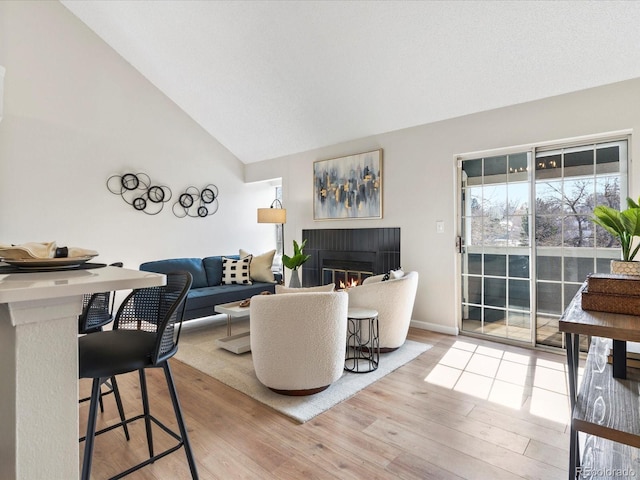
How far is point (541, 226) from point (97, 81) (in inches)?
223

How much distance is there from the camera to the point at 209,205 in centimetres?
595

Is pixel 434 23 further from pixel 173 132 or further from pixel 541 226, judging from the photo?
pixel 173 132

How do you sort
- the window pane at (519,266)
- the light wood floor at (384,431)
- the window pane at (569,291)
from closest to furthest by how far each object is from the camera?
the light wood floor at (384,431) → the window pane at (569,291) → the window pane at (519,266)

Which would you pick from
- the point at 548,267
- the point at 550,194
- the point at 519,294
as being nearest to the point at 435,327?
the point at 519,294

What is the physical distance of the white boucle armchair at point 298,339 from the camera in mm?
2322

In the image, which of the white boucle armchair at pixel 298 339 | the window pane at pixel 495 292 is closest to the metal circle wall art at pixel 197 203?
the white boucle armchair at pixel 298 339

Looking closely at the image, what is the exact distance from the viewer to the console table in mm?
994

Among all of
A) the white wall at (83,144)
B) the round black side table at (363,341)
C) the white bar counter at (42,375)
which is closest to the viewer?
the white bar counter at (42,375)

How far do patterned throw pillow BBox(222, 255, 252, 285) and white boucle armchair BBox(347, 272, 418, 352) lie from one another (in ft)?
7.11

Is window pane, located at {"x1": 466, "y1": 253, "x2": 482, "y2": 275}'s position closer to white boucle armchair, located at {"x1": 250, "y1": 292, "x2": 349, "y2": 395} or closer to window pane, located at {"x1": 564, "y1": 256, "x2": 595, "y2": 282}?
window pane, located at {"x1": 564, "y1": 256, "x2": 595, "y2": 282}

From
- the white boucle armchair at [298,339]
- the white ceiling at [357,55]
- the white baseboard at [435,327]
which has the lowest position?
the white baseboard at [435,327]

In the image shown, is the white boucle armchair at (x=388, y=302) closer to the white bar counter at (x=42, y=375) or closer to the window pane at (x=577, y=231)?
the window pane at (x=577, y=231)

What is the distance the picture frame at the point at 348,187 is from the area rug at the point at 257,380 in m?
1.87

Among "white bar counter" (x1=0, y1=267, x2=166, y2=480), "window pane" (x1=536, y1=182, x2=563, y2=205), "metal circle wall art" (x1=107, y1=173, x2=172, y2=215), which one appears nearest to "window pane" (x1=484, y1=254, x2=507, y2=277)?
"window pane" (x1=536, y1=182, x2=563, y2=205)
